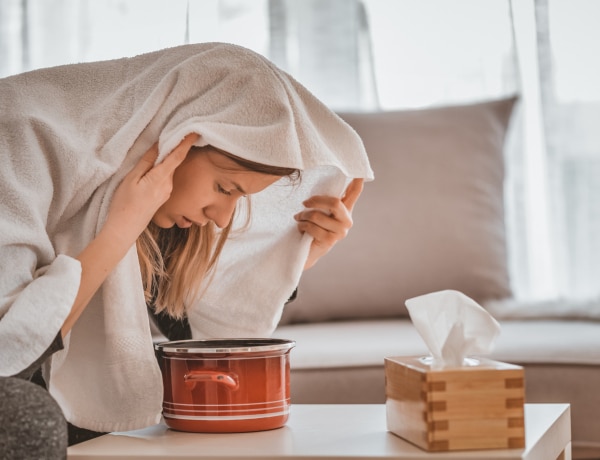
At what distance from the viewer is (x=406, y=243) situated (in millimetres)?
1938

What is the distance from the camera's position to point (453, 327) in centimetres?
84

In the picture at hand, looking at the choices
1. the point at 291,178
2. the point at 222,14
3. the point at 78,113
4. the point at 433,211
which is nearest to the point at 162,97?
the point at 78,113

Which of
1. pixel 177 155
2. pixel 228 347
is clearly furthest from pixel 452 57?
pixel 228 347

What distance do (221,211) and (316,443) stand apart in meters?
0.42

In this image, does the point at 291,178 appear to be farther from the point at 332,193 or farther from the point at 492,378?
the point at 492,378

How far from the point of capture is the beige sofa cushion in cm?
192

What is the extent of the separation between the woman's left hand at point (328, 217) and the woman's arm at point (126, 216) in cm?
30

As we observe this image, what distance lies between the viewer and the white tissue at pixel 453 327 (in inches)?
32.8

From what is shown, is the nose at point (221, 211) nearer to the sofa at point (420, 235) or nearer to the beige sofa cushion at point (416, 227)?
the sofa at point (420, 235)

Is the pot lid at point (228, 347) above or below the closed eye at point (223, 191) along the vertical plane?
below

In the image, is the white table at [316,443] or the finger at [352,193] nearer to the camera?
the white table at [316,443]

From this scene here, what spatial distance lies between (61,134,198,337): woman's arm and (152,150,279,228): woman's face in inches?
2.0

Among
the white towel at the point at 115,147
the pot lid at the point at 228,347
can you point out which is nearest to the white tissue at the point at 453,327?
the pot lid at the point at 228,347

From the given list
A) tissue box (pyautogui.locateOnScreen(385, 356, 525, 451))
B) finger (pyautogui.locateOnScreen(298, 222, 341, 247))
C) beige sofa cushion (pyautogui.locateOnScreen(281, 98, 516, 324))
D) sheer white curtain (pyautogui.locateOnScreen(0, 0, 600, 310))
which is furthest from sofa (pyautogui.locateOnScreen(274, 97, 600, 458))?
tissue box (pyautogui.locateOnScreen(385, 356, 525, 451))
